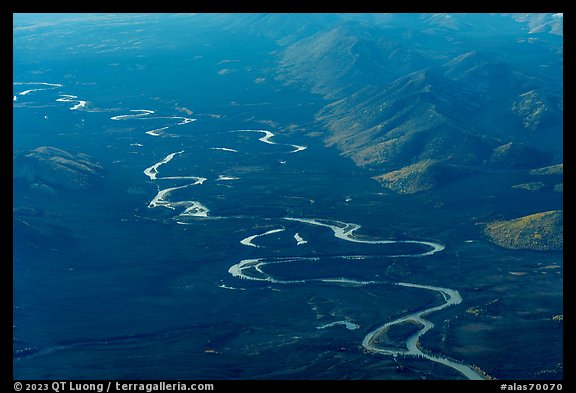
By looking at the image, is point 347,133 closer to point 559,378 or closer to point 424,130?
point 424,130

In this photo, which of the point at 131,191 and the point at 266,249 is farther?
the point at 131,191

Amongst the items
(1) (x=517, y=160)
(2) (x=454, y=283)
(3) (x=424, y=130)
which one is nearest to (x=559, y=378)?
(2) (x=454, y=283)

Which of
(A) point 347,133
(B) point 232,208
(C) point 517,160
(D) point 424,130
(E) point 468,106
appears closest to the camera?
(B) point 232,208

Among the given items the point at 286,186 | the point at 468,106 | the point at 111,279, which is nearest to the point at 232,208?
the point at 286,186

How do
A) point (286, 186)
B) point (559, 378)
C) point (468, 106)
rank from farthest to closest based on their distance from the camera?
1. point (468, 106)
2. point (286, 186)
3. point (559, 378)

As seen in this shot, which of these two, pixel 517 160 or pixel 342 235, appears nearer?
pixel 342 235

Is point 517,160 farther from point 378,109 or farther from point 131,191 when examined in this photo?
point 131,191
